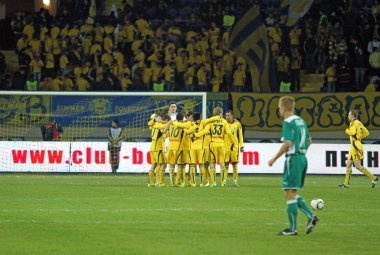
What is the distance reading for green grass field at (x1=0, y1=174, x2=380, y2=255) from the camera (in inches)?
479

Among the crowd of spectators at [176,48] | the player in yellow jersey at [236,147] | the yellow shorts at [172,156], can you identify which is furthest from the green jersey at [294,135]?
the crowd of spectators at [176,48]

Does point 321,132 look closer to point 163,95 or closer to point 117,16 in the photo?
point 163,95

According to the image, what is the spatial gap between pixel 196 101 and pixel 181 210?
51.0ft

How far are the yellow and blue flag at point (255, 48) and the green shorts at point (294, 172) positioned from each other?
75.9 ft

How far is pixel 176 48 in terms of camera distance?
38344 millimetres

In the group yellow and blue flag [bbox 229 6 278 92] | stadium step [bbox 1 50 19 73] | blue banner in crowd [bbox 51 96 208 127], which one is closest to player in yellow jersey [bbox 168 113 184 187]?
blue banner in crowd [bbox 51 96 208 127]

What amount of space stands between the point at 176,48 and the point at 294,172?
25.4 metres

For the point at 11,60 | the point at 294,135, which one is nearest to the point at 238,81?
the point at 11,60

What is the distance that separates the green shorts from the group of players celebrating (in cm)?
1156

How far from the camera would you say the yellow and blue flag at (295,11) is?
3956 centimetres

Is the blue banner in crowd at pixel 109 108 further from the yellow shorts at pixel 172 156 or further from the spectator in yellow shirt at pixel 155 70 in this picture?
the yellow shorts at pixel 172 156

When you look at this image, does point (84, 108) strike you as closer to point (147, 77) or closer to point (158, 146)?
point (147, 77)

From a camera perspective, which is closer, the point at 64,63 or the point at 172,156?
the point at 172,156

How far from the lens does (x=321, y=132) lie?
35125 millimetres
